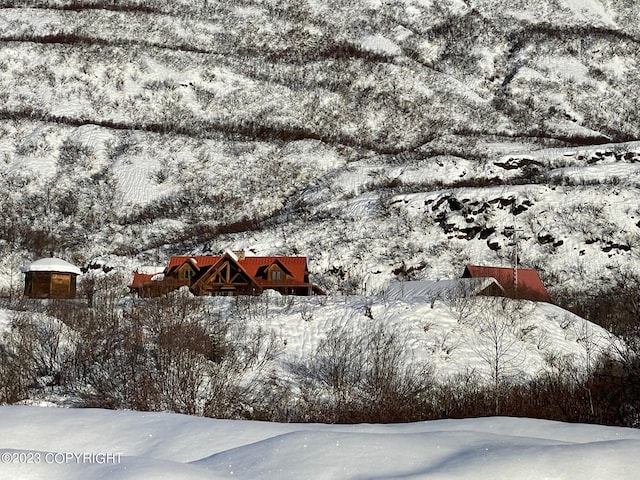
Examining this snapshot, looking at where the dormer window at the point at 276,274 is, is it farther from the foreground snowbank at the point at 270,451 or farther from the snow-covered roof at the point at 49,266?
the foreground snowbank at the point at 270,451

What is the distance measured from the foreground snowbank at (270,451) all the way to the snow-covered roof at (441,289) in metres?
22.6

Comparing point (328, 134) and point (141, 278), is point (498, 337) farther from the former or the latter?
point (328, 134)

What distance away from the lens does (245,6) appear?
88875mm

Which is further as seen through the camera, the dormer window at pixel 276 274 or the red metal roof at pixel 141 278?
the dormer window at pixel 276 274

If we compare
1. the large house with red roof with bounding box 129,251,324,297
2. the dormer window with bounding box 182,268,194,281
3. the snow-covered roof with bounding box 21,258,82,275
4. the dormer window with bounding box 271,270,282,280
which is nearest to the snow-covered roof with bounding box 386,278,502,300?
the large house with red roof with bounding box 129,251,324,297

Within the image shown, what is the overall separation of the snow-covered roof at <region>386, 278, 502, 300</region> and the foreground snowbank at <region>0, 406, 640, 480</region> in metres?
22.6

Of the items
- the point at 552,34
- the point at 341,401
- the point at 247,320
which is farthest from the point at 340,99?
the point at 341,401

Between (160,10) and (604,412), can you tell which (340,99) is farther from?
(604,412)

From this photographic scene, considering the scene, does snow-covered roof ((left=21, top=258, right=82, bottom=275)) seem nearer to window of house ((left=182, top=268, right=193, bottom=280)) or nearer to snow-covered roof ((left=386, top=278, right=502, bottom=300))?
window of house ((left=182, top=268, right=193, bottom=280))

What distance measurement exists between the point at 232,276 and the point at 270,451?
3329cm

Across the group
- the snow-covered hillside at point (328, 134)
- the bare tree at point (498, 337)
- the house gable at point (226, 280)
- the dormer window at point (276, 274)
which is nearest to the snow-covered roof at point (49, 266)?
the snow-covered hillside at point (328, 134)

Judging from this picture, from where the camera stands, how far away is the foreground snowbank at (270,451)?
4910 mm

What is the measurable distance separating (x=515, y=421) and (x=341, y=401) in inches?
482

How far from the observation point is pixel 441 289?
33.3 m
